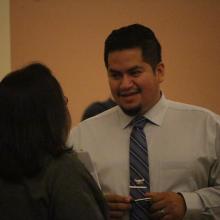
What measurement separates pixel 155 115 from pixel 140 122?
2.6 inches

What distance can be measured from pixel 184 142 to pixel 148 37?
43 centimetres

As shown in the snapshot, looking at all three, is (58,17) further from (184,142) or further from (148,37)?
(184,142)

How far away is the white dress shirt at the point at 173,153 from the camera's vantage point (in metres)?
1.51

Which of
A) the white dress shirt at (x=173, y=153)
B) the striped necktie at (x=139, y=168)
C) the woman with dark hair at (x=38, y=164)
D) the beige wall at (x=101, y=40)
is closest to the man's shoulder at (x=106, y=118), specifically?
the white dress shirt at (x=173, y=153)

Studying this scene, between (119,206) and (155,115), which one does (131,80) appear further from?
(119,206)

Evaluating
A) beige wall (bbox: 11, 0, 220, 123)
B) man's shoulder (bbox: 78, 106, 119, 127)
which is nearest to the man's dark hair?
man's shoulder (bbox: 78, 106, 119, 127)

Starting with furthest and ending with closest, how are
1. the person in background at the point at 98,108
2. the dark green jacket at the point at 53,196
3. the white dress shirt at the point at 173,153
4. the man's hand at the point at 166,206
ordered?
the person in background at the point at 98,108
the white dress shirt at the point at 173,153
the man's hand at the point at 166,206
the dark green jacket at the point at 53,196

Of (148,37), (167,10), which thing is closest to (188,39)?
(167,10)

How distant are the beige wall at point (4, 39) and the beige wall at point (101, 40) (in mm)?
41

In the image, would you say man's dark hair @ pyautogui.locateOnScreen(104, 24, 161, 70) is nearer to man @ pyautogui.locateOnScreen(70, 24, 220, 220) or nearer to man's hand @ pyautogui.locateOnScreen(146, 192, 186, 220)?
man @ pyautogui.locateOnScreen(70, 24, 220, 220)

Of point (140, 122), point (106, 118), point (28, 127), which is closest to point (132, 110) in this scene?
point (140, 122)

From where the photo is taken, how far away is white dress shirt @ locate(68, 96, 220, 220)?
4.96 feet

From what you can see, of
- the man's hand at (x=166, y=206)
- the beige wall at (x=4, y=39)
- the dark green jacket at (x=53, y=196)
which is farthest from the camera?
the beige wall at (x=4, y=39)

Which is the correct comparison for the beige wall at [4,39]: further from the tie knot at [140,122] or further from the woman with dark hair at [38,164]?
the woman with dark hair at [38,164]
